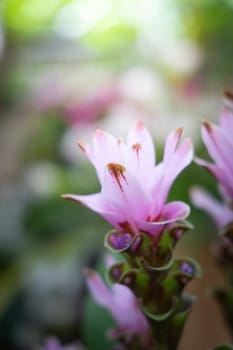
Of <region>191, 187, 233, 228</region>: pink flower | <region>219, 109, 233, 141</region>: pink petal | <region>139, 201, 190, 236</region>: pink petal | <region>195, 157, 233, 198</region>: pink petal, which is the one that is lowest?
<region>191, 187, 233, 228</region>: pink flower

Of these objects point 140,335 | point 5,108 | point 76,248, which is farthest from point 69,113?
point 140,335

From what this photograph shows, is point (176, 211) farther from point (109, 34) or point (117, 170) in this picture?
point (109, 34)

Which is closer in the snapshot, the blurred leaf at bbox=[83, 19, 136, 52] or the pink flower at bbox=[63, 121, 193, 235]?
the pink flower at bbox=[63, 121, 193, 235]

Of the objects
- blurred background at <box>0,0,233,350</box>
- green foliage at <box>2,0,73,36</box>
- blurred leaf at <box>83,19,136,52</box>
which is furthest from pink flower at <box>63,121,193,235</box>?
blurred leaf at <box>83,19,136,52</box>

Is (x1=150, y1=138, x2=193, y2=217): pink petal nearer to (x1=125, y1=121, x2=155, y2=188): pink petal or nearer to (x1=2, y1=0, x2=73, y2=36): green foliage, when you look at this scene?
(x1=125, y1=121, x2=155, y2=188): pink petal

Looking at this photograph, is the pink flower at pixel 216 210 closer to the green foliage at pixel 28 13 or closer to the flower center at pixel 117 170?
the flower center at pixel 117 170

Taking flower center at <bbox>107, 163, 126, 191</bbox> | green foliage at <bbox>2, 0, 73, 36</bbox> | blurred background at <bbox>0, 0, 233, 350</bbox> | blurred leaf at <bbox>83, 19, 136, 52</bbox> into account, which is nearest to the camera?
flower center at <bbox>107, 163, 126, 191</bbox>

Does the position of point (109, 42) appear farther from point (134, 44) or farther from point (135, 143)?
point (135, 143)

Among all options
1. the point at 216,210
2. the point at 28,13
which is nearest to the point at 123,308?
the point at 216,210
